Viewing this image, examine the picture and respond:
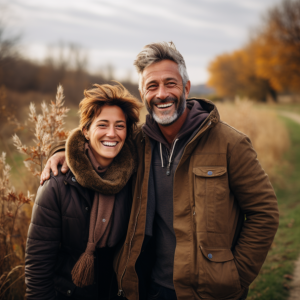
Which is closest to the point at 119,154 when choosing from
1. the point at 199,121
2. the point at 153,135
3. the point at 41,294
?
the point at 153,135

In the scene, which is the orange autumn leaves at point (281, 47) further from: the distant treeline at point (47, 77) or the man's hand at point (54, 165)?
the man's hand at point (54, 165)

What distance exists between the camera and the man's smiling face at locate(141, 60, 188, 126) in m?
2.26

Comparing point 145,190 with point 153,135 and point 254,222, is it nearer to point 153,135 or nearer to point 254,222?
point 153,135

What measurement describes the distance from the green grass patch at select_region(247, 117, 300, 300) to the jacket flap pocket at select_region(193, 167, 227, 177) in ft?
8.43

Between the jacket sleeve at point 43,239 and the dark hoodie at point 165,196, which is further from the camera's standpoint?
the dark hoodie at point 165,196

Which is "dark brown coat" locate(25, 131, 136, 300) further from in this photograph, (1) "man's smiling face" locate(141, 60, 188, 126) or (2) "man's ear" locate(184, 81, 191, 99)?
(2) "man's ear" locate(184, 81, 191, 99)

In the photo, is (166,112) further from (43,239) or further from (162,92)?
(43,239)

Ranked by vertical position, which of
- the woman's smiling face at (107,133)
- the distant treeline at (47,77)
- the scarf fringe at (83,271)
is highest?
the distant treeline at (47,77)

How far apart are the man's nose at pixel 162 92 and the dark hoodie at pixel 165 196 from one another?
284 millimetres

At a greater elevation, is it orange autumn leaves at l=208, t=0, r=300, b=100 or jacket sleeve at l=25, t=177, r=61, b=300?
orange autumn leaves at l=208, t=0, r=300, b=100

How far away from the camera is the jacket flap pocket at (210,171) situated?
191 cm

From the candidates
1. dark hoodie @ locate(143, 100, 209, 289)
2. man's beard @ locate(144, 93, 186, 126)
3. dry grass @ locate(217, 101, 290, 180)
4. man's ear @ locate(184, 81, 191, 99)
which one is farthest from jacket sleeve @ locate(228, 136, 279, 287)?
dry grass @ locate(217, 101, 290, 180)

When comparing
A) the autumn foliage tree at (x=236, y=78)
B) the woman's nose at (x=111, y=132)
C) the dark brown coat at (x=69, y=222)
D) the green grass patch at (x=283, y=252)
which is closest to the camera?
the dark brown coat at (x=69, y=222)

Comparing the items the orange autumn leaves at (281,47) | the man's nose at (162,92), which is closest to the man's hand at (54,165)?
the man's nose at (162,92)
